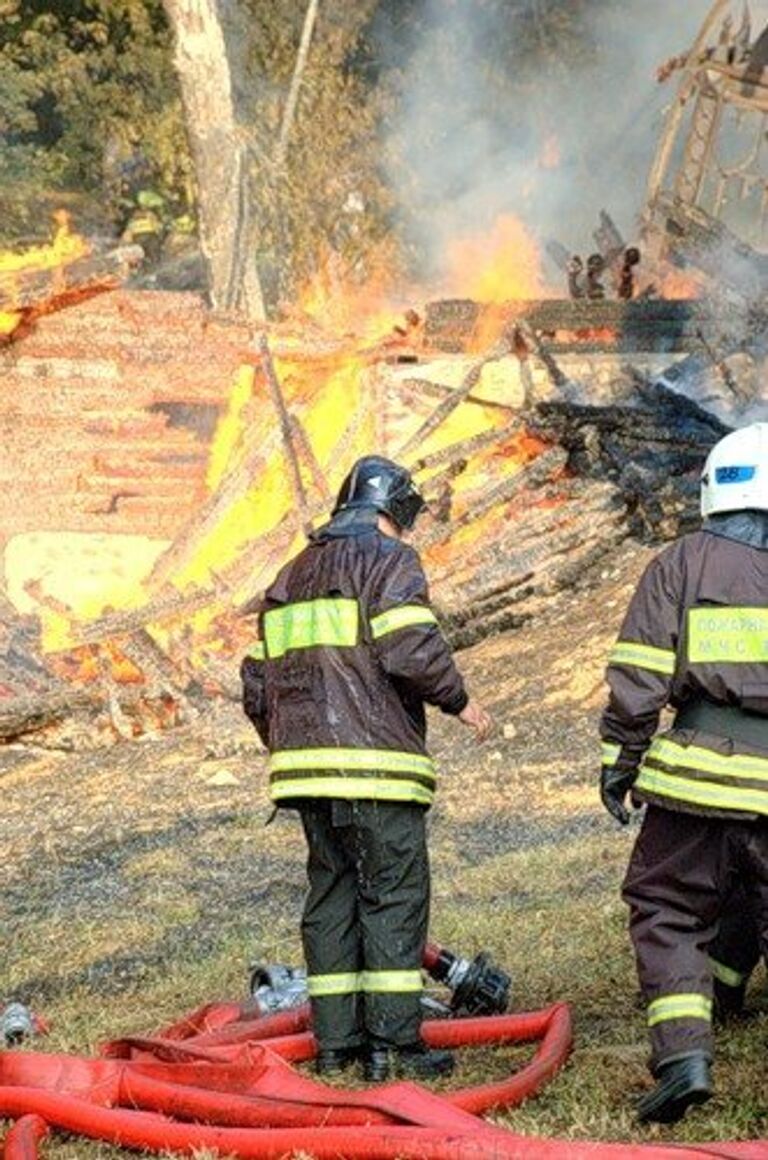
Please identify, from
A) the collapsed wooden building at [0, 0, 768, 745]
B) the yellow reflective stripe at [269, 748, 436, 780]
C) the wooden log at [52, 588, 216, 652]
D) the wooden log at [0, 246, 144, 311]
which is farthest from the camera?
the wooden log at [0, 246, 144, 311]

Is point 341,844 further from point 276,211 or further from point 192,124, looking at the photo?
point 276,211

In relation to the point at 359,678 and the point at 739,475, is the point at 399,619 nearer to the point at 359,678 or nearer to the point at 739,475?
the point at 359,678

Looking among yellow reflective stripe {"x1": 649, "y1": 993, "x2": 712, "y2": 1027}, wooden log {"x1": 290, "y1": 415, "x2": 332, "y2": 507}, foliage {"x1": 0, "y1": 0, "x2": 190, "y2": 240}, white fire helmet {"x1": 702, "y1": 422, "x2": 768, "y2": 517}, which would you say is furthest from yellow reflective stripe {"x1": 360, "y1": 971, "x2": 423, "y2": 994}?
foliage {"x1": 0, "y1": 0, "x2": 190, "y2": 240}

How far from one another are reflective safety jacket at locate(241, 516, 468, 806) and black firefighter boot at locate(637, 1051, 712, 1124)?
1.17 meters

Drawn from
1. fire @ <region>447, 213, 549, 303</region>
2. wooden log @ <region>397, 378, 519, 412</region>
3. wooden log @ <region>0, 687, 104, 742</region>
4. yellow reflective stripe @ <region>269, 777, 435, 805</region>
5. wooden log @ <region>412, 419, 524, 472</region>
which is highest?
yellow reflective stripe @ <region>269, 777, 435, 805</region>

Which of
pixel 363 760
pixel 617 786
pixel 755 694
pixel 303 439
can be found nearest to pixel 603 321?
pixel 303 439

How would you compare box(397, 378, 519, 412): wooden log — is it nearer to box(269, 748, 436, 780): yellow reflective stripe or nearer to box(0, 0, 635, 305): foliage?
box(0, 0, 635, 305): foliage

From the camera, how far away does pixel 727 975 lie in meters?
5.13

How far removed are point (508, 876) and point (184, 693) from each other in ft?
16.6

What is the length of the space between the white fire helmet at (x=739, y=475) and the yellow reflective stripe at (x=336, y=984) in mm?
1747

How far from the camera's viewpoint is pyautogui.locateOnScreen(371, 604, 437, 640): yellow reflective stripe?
5.15 metres

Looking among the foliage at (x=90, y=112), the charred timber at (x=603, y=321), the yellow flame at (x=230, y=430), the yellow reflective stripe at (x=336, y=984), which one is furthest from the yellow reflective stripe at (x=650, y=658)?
the foliage at (x=90, y=112)

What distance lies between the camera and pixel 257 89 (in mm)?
29031

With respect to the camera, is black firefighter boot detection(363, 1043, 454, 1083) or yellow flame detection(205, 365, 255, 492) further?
yellow flame detection(205, 365, 255, 492)
